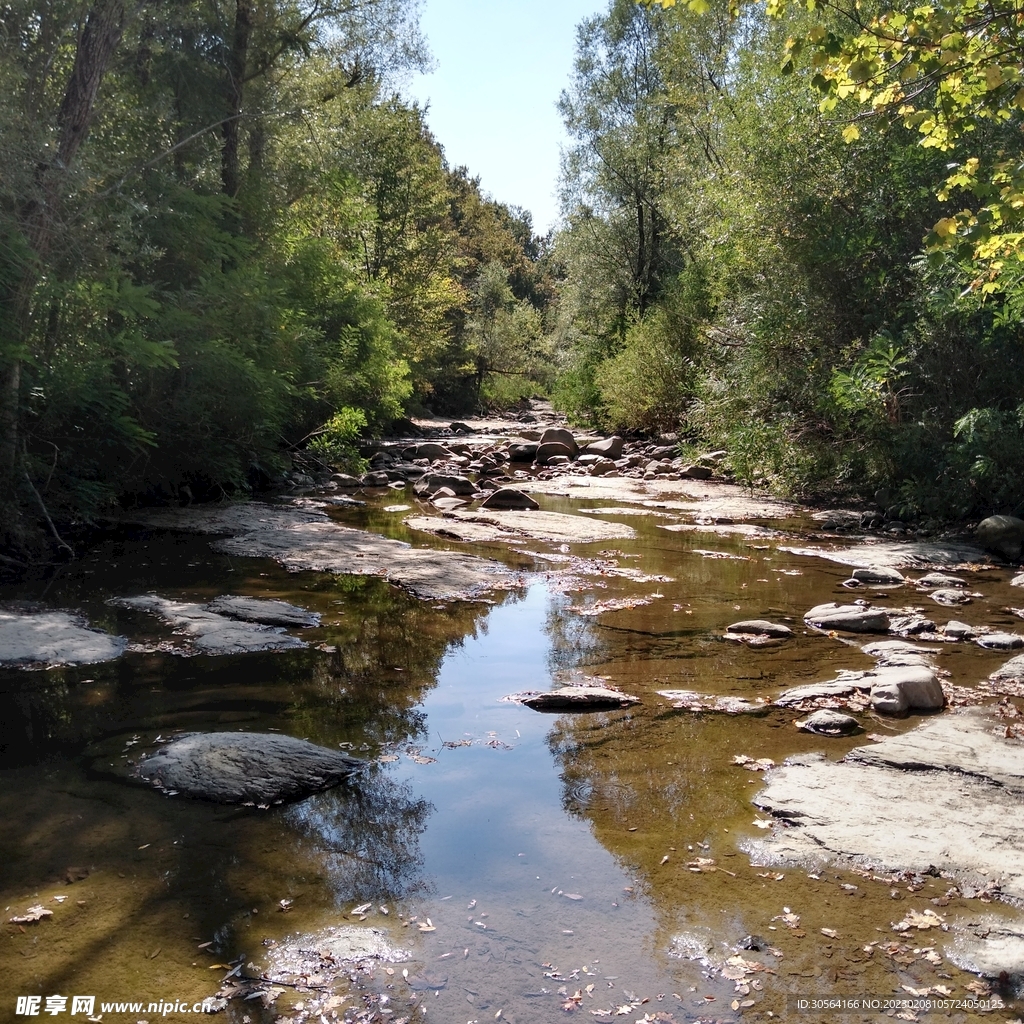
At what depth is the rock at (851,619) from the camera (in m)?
7.37

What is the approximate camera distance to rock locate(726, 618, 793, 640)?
725cm

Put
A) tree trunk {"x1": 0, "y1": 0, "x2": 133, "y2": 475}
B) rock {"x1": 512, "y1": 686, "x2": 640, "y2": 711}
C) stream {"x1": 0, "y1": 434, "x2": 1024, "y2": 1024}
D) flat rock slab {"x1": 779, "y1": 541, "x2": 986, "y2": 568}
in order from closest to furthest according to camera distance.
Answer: stream {"x1": 0, "y1": 434, "x2": 1024, "y2": 1024} < rock {"x1": 512, "y1": 686, "x2": 640, "y2": 711} < tree trunk {"x1": 0, "y1": 0, "x2": 133, "y2": 475} < flat rock slab {"x1": 779, "y1": 541, "x2": 986, "y2": 568}

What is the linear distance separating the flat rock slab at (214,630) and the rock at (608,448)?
15241mm

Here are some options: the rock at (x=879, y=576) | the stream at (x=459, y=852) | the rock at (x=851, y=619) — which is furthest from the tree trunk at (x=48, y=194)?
the rock at (x=879, y=576)

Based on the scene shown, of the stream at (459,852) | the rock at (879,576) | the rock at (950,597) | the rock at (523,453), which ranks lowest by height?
the stream at (459,852)

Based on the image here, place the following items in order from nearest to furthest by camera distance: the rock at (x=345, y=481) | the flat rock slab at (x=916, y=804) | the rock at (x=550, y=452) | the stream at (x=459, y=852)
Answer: the stream at (x=459, y=852)
the flat rock slab at (x=916, y=804)
the rock at (x=345, y=481)
the rock at (x=550, y=452)

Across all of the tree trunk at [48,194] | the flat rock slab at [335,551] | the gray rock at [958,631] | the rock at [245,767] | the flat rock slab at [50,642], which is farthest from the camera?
the flat rock slab at [335,551]

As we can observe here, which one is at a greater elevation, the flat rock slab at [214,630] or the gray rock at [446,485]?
the gray rock at [446,485]

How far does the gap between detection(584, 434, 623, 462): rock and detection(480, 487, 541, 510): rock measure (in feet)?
25.7

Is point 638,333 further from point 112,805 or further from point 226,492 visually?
point 112,805

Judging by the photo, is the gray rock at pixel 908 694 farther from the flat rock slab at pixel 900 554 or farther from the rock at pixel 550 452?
the rock at pixel 550 452

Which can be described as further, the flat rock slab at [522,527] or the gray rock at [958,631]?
the flat rock slab at [522,527]

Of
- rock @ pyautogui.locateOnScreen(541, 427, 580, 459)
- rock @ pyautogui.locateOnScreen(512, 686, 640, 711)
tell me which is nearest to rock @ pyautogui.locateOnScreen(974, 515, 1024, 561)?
rock @ pyautogui.locateOnScreen(512, 686, 640, 711)

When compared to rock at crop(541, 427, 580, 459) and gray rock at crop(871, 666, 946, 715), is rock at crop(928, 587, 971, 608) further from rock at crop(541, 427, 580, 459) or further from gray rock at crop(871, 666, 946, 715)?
rock at crop(541, 427, 580, 459)
